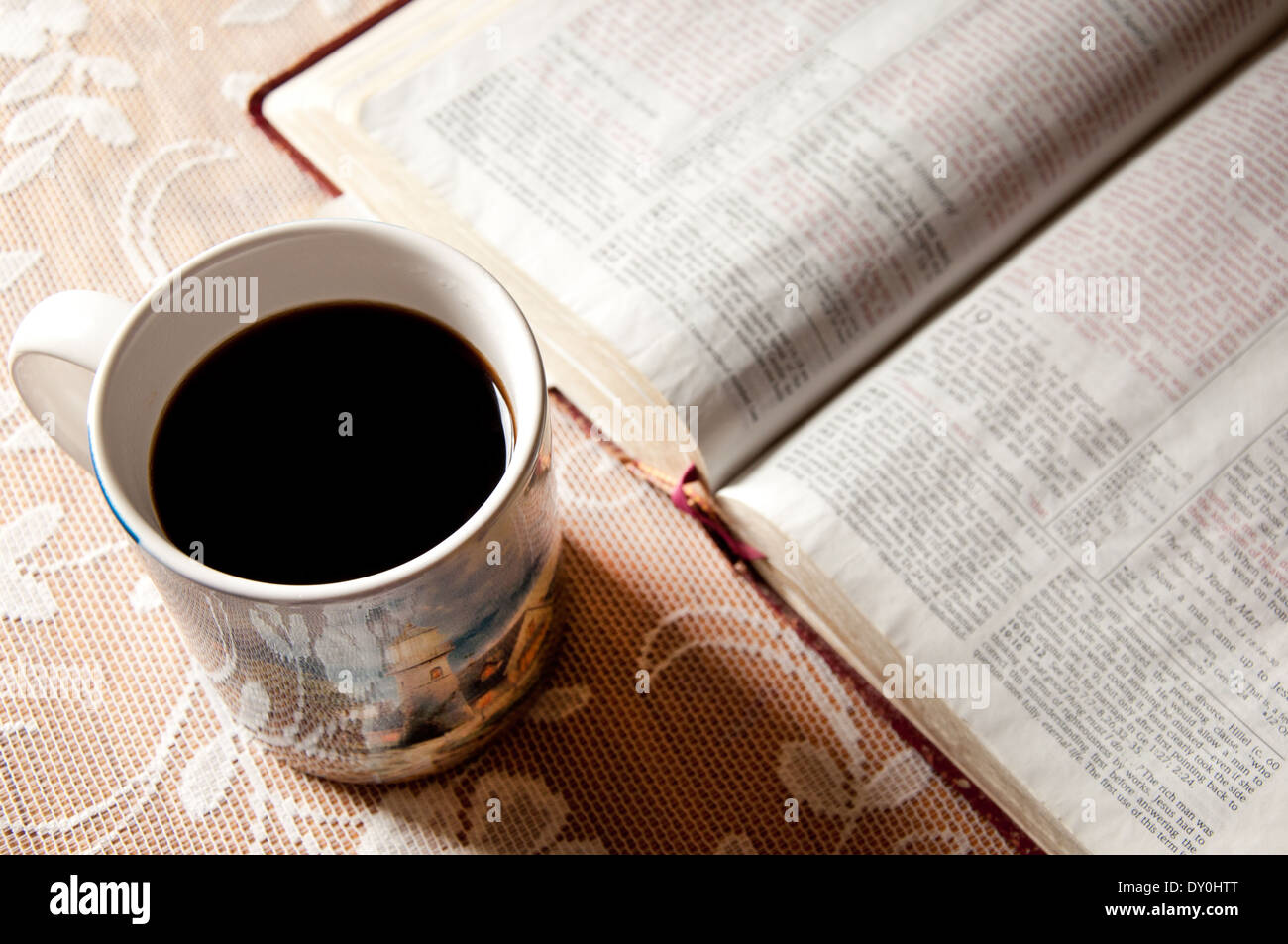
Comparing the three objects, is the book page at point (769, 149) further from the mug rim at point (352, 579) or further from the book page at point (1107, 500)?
the mug rim at point (352, 579)

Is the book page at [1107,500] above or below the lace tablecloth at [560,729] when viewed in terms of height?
above

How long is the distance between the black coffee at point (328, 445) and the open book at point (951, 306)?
0.12 m

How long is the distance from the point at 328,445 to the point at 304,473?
14 millimetres

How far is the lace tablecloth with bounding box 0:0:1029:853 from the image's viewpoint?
460 mm

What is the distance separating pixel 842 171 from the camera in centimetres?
54

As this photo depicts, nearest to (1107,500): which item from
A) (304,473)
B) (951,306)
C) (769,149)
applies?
(951,306)

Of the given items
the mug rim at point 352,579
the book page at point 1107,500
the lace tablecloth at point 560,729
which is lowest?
the lace tablecloth at point 560,729

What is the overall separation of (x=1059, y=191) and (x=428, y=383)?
346mm

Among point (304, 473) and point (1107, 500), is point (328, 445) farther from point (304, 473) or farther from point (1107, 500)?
point (1107, 500)

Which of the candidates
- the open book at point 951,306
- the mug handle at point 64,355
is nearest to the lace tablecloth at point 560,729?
the open book at point 951,306

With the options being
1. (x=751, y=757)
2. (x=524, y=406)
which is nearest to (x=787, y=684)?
(x=751, y=757)

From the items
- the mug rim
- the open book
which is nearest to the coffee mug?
the mug rim

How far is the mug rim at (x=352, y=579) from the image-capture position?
1.03 feet
